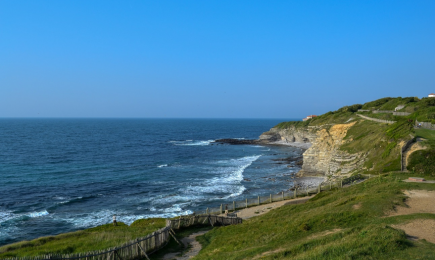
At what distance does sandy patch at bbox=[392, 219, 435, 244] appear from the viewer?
547 inches

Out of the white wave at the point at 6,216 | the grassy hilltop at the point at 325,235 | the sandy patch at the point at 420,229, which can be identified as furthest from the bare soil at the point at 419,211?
the white wave at the point at 6,216

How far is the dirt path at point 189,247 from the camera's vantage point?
17.4m

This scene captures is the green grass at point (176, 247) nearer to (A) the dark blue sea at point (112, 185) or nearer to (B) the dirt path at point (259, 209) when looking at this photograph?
(B) the dirt path at point (259, 209)

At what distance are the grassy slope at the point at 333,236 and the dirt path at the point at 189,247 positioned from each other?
59 cm

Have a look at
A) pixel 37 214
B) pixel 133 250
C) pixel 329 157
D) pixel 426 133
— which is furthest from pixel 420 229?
pixel 329 157

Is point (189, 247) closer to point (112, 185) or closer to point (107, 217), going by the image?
point (107, 217)

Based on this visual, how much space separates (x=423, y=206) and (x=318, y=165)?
Answer: 132 feet

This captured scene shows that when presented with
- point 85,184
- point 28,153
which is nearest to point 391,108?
point 85,184

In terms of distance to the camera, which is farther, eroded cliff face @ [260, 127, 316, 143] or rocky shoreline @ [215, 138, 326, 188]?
eroded cliff face @ [260, 127, 316, 143]

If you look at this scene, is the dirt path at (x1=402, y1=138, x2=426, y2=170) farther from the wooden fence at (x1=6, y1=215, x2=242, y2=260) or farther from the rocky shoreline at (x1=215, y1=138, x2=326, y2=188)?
the wooden fence at (x1=6, y1=215, x2=242, y2=260)

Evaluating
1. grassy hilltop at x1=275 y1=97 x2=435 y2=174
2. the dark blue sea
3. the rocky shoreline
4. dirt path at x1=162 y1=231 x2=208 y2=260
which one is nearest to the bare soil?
dirt path at x1=162 y1=231 x2=208 y2=260

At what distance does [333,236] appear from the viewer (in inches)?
555

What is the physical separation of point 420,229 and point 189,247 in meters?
12.7

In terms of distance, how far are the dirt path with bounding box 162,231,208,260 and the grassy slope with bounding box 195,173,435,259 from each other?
0.59 m
